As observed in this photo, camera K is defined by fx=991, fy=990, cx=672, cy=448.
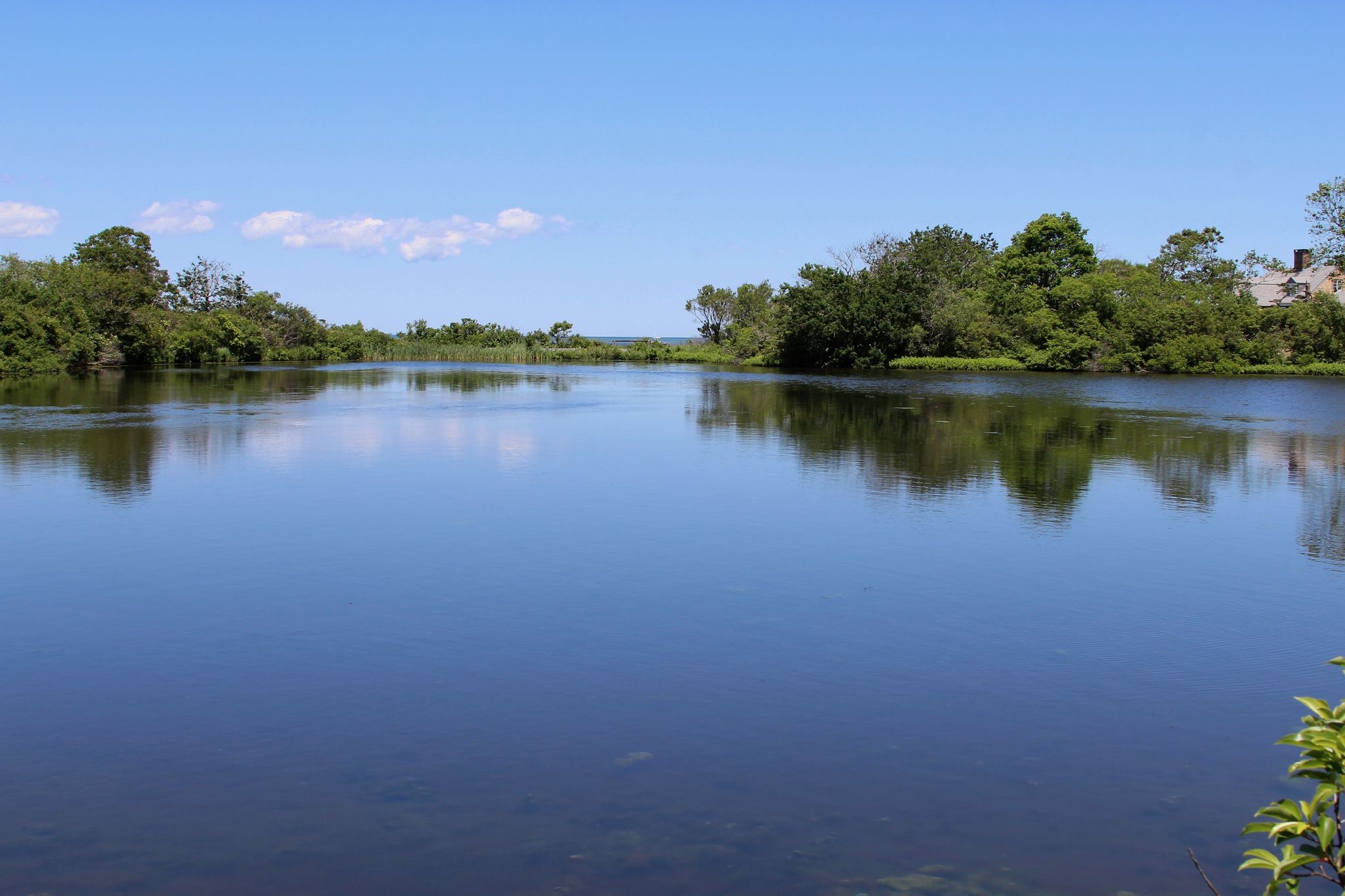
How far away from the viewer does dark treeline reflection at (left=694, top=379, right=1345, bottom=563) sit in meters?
12.7

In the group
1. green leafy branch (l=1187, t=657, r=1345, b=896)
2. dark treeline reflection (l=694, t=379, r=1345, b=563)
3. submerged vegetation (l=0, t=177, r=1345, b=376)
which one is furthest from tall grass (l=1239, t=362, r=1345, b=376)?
green leafy branch (l=1187, t=657, r=1345, b=896)

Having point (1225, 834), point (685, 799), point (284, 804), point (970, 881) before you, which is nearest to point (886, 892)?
point (970, 881)

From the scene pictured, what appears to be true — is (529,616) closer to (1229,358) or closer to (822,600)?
(822,600)

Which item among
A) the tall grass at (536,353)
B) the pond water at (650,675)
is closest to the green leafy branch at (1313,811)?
the pond water at (650,675)

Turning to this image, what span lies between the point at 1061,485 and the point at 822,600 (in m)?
7.13

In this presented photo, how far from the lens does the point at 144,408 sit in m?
26.1

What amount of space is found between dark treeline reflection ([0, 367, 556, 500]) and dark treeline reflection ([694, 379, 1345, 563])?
404 inches

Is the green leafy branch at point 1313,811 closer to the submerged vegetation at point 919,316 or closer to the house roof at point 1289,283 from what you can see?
the submerged vegetation at point 919,316

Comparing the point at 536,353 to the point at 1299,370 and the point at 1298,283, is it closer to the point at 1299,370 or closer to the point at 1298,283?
the point at 1299,370

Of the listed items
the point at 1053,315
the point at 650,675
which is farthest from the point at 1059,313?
the point at 650,675

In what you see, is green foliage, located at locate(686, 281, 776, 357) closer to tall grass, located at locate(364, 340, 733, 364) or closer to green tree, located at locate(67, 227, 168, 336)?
tall grass, located at locate(364, 340, 733, 364)

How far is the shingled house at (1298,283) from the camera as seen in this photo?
2278 inches

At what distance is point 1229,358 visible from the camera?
53094 mm

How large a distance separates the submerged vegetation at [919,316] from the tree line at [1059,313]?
97 millimetres
